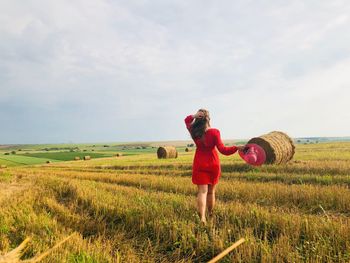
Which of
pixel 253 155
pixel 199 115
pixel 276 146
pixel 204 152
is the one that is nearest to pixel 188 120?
pixel 199 115

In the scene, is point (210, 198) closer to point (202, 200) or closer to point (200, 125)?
point (202, 200)

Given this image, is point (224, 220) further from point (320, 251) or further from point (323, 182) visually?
point (323, 182)

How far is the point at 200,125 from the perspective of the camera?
6.10 metres

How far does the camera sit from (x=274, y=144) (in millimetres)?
15250

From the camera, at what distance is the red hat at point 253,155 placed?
224 inches

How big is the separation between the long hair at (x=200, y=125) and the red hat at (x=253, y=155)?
2.71ft

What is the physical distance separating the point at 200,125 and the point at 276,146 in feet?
33.5

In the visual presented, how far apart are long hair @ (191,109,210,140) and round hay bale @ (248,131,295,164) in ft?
31.8

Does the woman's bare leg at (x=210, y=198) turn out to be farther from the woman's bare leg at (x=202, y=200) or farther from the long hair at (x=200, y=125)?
the long hair at (x=200, y=125)

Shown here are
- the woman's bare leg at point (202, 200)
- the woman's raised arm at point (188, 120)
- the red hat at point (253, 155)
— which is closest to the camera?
the red hat at point (253, 155)

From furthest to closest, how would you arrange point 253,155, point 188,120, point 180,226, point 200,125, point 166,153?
point 166,153
point 188,120
point 200,125
point 253,155
point 180,226

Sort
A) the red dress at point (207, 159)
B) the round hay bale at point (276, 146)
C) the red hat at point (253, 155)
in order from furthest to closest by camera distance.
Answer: the round hay bale at point (276, 146)
the red dress at point (207, 159)
the red hat at point (253, 155)

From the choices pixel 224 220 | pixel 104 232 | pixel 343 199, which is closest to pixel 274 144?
pixel 343 199

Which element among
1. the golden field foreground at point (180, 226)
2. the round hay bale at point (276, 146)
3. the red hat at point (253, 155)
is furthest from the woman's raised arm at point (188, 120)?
the round hay bale at point (276, 146)
